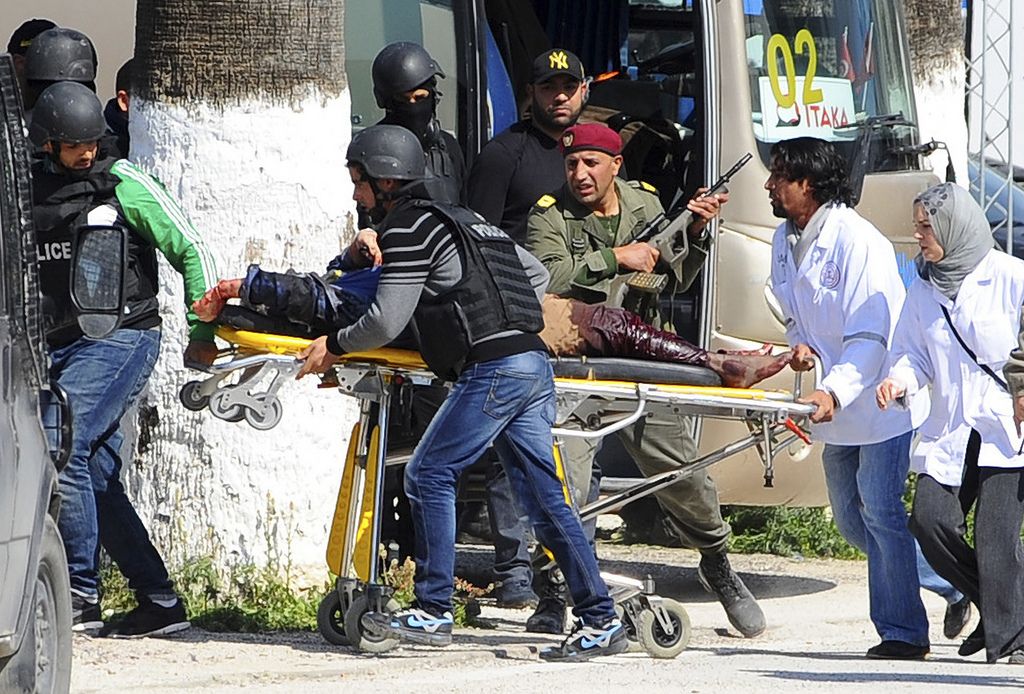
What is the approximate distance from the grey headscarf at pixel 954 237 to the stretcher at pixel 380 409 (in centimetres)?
61

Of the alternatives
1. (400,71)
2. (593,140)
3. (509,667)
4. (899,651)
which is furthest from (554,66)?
(899,651)

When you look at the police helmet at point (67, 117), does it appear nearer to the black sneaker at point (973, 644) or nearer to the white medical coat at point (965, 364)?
the white medical coat at point (965, 364)

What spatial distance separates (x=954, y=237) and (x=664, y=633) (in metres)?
1.63

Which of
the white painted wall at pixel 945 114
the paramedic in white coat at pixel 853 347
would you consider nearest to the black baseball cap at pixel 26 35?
the paramedic in white coat at pixel 853 347

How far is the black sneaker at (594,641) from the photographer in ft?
21.9

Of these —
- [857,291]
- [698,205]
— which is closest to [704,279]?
[698,205]

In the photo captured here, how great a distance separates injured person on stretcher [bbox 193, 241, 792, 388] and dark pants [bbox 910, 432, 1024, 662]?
26.5 inches

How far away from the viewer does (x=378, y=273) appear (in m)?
6.68

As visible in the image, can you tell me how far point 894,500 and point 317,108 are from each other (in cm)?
257

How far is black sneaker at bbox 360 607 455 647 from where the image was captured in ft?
21.7

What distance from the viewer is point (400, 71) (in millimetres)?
7477

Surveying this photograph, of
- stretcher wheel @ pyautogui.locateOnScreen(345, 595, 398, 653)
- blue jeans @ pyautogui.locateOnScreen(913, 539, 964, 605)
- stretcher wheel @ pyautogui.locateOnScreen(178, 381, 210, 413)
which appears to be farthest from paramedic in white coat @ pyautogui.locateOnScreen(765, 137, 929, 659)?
stretcher wheel @ pyautogui.locateOnScreen(178, 381, 210, 413)

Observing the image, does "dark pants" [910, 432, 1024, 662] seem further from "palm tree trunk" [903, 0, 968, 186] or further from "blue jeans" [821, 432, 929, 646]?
"palm tree trunk" [903, 0, 968, 186]

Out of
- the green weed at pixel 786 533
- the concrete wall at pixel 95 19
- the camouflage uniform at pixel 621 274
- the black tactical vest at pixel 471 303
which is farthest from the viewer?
the concrete wall at pixel 95 19
